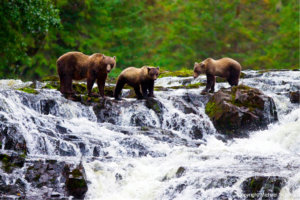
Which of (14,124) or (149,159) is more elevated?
(14,124)

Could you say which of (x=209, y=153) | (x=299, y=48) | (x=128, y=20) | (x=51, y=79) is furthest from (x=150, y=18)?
(x=209, y=153)

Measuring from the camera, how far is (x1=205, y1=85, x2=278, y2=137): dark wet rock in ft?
42.3

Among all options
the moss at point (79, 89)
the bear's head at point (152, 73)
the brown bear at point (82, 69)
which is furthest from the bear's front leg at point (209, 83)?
the moss at point (79, 89)

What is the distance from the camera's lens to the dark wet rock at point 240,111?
12906mm

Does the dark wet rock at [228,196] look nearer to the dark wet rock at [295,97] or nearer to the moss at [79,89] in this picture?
the dark wet rock at [295,97]

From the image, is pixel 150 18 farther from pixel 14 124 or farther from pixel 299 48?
pixel 14 124

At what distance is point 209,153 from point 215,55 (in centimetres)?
2792

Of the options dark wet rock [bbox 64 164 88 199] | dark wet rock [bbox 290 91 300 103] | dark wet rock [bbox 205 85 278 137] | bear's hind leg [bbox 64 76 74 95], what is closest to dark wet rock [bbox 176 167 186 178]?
dark wet rock [bbox 64 164 88 199]

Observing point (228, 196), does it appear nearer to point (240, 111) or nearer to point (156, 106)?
point (240, 111)

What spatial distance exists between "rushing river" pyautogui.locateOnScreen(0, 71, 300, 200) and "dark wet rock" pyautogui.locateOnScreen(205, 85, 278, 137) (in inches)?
9.6

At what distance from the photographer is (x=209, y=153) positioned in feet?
32.2

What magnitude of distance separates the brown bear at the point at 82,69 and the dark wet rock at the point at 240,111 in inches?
117

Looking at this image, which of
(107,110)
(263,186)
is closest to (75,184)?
(263,186)

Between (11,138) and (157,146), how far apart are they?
306 cm
